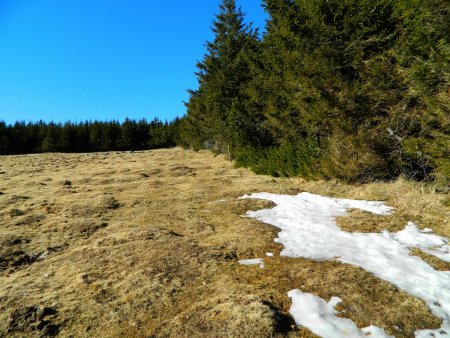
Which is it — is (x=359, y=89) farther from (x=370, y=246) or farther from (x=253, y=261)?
(x=253, y=261)

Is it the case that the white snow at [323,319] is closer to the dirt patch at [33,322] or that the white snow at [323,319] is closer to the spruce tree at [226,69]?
the dirt patch at [33,322]

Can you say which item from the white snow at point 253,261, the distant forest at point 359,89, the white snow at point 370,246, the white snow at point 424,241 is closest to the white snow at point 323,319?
the white snow at point 370,246

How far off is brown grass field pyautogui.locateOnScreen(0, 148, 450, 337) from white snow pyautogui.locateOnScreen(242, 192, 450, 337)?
0.24m

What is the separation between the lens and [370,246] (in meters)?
5.70

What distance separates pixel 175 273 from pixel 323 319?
2.32 m

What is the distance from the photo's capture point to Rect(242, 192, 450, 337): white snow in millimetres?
4220

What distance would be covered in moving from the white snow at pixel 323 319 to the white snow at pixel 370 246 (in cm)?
63

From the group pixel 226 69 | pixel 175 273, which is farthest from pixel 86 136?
pixel 175 273

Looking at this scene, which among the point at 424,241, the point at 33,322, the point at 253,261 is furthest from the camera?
the point at 424,241

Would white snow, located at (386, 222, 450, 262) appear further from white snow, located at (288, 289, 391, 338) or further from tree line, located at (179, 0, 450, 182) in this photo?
white snow, located at (288, 289, 391, 338)

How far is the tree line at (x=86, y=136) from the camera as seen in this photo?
45.9 m

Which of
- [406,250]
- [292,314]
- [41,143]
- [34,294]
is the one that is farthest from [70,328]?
[41,143]

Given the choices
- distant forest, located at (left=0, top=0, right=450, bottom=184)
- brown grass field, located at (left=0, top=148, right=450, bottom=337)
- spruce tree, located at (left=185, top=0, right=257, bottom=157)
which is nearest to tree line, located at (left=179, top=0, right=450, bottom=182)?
distant forest, located at (left=0, top=0, right=450, bottom=184)

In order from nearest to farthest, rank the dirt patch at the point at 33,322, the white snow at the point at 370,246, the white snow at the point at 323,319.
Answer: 1. the white snow at the point at 323,319
2. the dirt patch at the point at 33,322
3. the white snow at the point at 370,246
